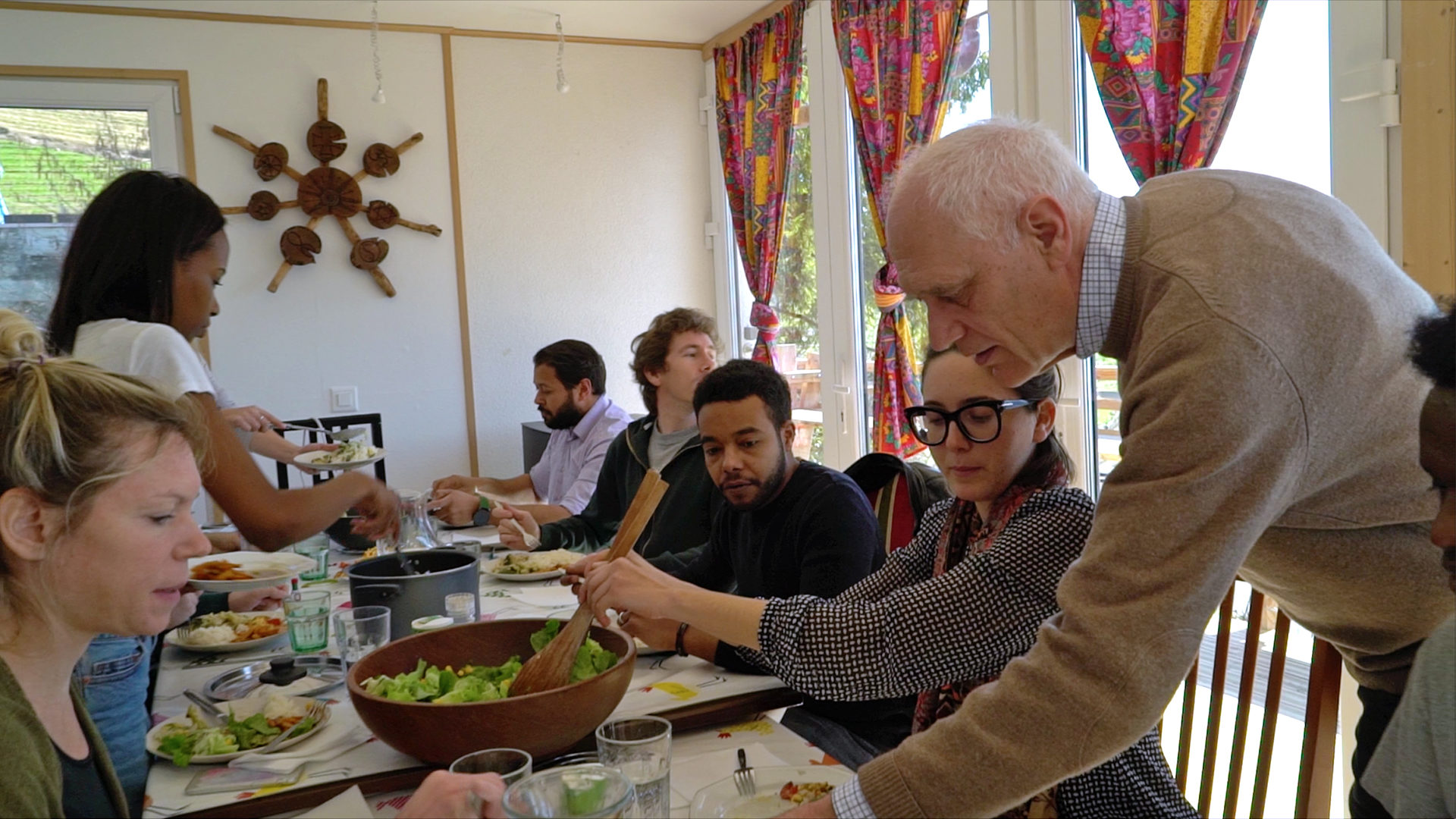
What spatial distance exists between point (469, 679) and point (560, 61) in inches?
165

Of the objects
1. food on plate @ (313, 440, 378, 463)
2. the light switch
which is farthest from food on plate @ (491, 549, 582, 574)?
the light switch

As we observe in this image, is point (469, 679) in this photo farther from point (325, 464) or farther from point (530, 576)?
point (325, 464)

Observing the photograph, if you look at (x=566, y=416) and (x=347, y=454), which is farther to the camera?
(x=566, y=416)

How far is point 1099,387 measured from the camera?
3.11 m

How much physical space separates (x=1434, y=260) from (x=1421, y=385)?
1.25 meters

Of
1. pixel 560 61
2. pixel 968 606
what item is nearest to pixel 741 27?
pixel 560 61

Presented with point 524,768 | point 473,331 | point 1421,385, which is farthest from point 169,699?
point 473,331

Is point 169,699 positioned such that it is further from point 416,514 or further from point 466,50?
point 466,50

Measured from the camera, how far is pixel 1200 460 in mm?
904

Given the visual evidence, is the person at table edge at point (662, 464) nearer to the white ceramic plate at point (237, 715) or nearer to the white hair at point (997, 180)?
the white ceramic plate at point (237, 715)

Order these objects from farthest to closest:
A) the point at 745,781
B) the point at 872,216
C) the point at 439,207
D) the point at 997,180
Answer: the point at 439,207
the point at 872,216
the point at 745,781
the point at 997,180

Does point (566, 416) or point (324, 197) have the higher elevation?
point (324, 197)

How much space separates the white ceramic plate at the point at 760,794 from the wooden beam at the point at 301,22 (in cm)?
444

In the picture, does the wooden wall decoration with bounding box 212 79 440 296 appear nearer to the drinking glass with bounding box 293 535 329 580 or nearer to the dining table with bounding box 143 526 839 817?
the drinking glass with bounding box 293 535 329 580
